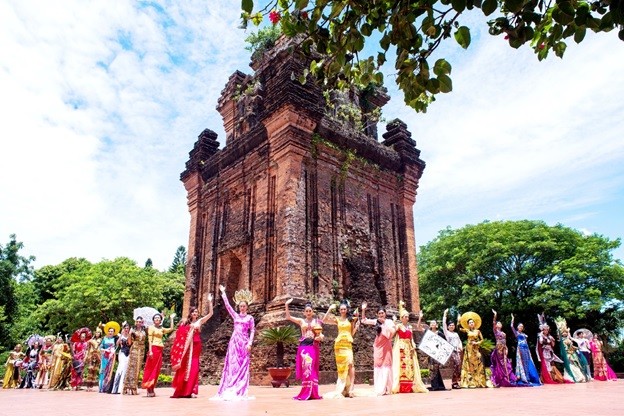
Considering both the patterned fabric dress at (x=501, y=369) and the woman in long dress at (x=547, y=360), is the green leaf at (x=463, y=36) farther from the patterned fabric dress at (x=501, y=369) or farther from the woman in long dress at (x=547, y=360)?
the woman in long dress at (x=547, y=360)

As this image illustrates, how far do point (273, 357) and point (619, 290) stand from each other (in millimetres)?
18970

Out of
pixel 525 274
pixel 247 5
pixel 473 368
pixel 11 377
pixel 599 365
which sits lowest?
pixel 11 377

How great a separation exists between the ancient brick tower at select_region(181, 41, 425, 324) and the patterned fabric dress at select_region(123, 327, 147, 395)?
4.02 meters

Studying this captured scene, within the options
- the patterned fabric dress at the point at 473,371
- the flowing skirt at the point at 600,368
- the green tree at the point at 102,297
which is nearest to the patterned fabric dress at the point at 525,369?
the patterned fabric dress at the point at 473,371

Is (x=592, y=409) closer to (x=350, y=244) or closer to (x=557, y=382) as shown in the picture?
(x=557, y=382)

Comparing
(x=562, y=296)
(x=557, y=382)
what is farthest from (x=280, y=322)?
(x=562, y=296)

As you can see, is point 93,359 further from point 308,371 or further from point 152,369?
point 308,371

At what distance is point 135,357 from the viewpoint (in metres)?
9.79

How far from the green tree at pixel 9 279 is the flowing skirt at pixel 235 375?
2572cm

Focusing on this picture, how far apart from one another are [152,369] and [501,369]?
7.71 m

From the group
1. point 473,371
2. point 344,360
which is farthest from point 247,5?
point 473,371

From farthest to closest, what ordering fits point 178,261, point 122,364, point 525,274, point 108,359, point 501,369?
1. point 178,261
2. point 525,274
3. point 108,359
4. point 501,369
5. point 122,364

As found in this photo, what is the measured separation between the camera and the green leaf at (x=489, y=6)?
2773 mm

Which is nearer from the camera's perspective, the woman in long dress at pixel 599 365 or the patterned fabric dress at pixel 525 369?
the patterned fabric dress at pixel 525 369
